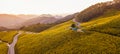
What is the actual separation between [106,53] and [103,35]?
20127mm

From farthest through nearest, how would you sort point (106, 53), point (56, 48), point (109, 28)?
1. point (109, 28)
2. point (56, 48)
3. point (106, 53)

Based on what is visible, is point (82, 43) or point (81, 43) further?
point (81, 43)

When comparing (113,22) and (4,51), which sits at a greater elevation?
(113,22)

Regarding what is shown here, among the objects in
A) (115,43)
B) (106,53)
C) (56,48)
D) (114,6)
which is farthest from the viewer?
(114,6)

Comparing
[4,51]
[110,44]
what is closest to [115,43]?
[110,44]

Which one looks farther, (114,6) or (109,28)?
(114,6)

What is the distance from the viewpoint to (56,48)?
9550 cm

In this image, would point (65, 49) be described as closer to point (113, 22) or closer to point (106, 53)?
point (106, 53)

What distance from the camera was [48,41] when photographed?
107m

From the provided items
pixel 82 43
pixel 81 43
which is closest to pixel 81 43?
pixel 81 43

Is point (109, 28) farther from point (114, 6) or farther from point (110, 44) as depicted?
point (114, 6)

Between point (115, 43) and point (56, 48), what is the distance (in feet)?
86.1

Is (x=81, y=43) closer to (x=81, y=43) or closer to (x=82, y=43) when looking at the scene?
(x=81, y=43)

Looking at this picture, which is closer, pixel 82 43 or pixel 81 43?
pixel 82 43
